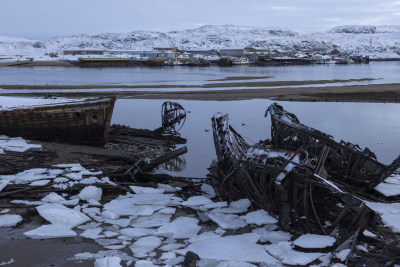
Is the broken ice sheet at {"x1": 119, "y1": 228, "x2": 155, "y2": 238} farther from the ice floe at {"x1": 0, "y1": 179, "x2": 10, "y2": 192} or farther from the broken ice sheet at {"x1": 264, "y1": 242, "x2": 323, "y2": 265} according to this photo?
the ice floe at {"x1": 0, "y1": 179, "x2": 10, "y2": 192}

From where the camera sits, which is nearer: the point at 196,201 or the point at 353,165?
the point at 196,201

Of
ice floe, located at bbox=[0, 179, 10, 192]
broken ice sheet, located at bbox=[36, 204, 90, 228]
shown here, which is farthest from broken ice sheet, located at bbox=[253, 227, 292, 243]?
ice floe, located at bbox=[0, 179, 10, 192]

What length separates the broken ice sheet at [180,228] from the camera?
6.25 metres

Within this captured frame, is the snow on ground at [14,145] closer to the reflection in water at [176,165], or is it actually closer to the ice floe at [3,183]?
the ice floe at [3,183]

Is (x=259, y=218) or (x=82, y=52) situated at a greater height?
(x=82, y=52)

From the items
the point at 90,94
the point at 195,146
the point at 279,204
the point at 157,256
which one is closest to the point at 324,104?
the point at 195,146

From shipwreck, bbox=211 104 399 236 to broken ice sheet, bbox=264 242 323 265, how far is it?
0.63 meters

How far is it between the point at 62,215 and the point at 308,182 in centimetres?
406

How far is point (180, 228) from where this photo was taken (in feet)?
21.3

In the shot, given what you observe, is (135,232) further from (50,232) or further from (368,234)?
(368,234)

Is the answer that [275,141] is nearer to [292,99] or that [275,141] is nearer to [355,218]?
[355,218]

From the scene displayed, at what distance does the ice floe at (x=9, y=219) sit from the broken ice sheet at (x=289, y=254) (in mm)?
4077

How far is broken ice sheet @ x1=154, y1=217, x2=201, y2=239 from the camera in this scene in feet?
20.5

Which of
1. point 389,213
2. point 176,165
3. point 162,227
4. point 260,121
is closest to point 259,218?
point 162,227
